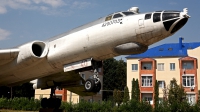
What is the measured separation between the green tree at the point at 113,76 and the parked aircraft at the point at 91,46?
5224 cm

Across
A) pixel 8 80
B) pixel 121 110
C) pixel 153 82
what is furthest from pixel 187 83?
pixel 8 80

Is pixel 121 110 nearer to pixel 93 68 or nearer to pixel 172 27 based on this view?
pixel 93 68

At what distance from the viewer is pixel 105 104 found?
2520 cm

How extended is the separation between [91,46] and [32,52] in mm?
2324

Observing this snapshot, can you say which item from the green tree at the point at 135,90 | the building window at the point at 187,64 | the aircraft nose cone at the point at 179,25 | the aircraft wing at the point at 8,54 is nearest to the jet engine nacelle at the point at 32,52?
the aircraft wing at the point at 8,54

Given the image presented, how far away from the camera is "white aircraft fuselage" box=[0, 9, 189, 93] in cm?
789

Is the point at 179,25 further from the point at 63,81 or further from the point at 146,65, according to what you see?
the point at 146,65

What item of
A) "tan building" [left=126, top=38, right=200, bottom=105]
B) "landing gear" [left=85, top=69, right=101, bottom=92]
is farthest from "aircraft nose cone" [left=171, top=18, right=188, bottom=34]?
"tan building" [left=126, top=38, right=200, bottom=105]

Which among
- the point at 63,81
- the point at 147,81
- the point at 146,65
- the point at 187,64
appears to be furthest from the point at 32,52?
the point at 187,64

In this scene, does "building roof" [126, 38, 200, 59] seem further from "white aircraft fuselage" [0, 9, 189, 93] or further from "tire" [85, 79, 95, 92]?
"tire" [85, 79, 95, 92]

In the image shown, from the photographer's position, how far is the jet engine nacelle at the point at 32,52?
9.98 m

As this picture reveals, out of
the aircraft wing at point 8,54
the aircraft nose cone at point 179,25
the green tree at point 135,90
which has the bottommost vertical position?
the green tree at point 135,90

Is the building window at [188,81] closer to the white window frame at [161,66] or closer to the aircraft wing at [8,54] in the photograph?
the white window frame at [161,66]

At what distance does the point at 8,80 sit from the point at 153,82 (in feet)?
95.2
